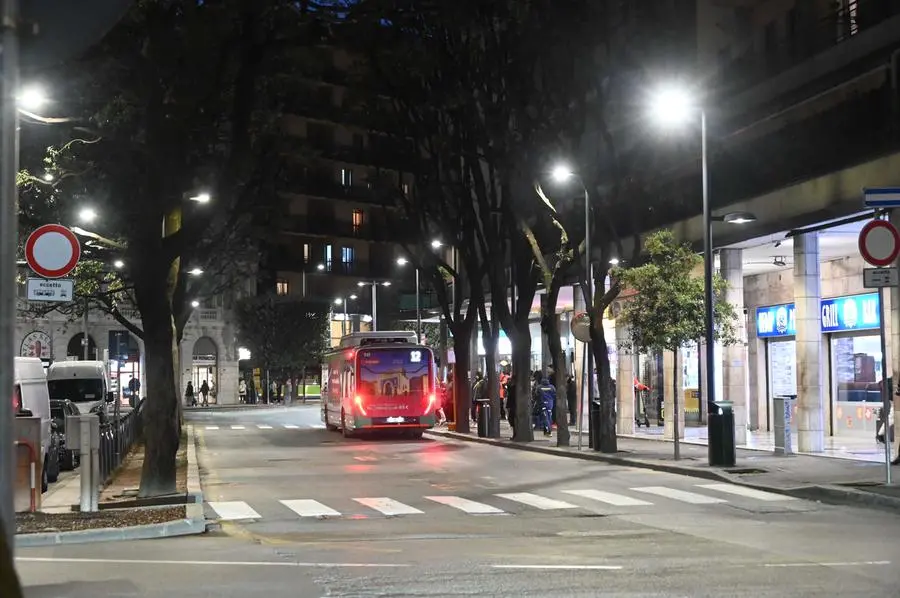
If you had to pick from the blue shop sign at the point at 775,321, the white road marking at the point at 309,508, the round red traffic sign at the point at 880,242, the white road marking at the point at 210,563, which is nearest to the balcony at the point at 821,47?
the blue shop sign at the point at 775,321

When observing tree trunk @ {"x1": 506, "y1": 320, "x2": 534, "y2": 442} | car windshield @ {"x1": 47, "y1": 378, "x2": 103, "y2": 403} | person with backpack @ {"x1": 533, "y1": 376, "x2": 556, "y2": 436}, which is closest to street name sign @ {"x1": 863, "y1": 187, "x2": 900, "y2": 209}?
tree trunk @ {"x1": 506, "y1": 320, "x2": 534, "y2": 442}

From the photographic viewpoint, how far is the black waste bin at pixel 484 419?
34562 millimetres

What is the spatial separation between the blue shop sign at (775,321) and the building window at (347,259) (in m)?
66.8

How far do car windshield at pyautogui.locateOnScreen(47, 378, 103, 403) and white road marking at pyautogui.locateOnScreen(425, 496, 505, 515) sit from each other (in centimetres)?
1979

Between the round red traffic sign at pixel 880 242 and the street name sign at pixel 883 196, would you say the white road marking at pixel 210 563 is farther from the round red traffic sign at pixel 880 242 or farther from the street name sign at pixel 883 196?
the street name sign at pixel 883 196

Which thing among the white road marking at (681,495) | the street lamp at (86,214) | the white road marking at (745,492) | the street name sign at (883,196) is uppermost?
the street lamp at (86,214)

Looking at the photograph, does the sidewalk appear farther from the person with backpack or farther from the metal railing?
the metal railing

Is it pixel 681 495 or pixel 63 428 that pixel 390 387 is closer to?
pixel 63 428

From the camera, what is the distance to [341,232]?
321 ft

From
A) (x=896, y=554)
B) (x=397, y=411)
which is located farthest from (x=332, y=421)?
(x=896, y=554)

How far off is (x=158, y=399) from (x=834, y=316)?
1928 centimetres

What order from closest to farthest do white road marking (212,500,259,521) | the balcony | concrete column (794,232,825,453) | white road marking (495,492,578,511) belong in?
white road marking (212,500,259,521)
white road marking (495,492,578,511)
the balcony
concrete column (794,232,825,453)

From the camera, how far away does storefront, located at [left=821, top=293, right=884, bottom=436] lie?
2862cm

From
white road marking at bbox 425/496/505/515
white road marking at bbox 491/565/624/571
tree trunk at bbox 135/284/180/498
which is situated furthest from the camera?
tree trunk at bbox 135/284/180/498
